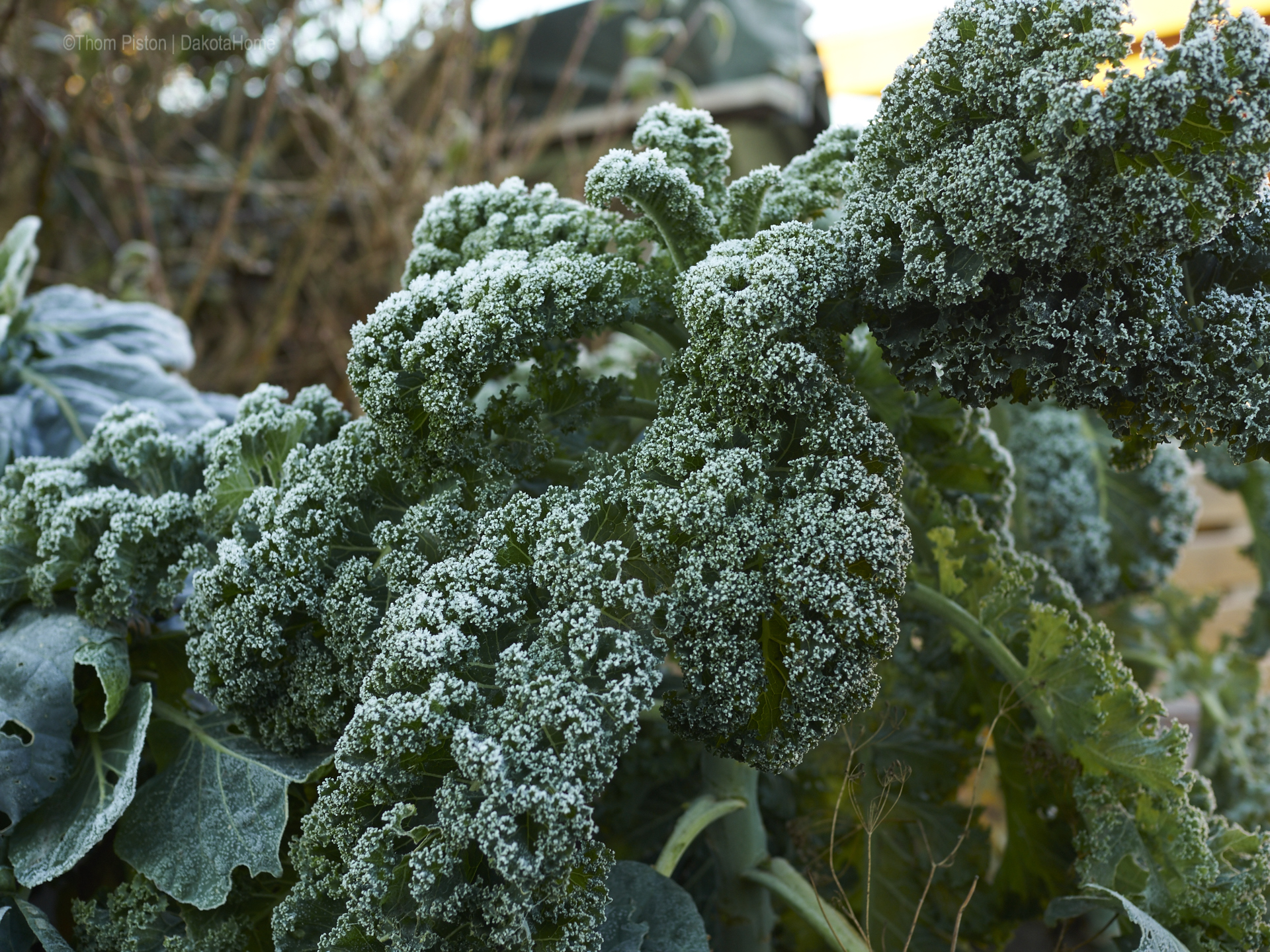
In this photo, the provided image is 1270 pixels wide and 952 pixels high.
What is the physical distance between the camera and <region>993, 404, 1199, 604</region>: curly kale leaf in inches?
56.0

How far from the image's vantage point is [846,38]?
2.72 meters

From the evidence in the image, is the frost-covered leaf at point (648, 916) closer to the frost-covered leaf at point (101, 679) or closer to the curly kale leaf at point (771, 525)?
the curly kale leaf at point (771, 525)

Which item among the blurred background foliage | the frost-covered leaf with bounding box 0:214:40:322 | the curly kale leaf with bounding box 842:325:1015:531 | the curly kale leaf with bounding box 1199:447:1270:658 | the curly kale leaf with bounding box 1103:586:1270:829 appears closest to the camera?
the curly kale leaf with bounding box 842:325:1015:531

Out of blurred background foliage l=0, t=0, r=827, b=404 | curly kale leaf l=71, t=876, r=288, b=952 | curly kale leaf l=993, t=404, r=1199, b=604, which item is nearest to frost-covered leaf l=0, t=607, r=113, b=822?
curly kale leaf l=71, t=876, r=288, b=952

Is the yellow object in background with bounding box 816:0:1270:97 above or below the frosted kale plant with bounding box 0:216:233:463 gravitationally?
above

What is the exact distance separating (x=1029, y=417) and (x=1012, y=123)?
96 cm

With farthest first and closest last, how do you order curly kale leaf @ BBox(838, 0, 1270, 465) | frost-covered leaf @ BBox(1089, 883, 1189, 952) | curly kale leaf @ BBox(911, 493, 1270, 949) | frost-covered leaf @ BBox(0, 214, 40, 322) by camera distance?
frost-covered leaf @ BBox(0, 214, 40, 322)
curly kale leaf @ BBox(911, 493, 1270, 949)
frost-covered leaf @ BBox(1089, 883, 1189, 952)
curly kale leaf @ BBox(838, 0, 1270, 465)

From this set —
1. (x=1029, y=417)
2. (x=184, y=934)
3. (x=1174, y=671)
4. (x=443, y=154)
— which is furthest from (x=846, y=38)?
(x=184, y=934)

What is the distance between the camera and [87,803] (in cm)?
Answer: 88

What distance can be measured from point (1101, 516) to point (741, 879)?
33.3 inches

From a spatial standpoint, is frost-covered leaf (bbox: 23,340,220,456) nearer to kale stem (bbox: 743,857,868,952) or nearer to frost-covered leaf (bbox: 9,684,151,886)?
frost-covered leaf (bbox: 9,684,151,886)

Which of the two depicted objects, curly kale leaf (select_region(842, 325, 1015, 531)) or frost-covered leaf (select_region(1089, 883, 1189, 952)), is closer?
frost-covered leaf (select_region(1089, 883, 1189, 952))

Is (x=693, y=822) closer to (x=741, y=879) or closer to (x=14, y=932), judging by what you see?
(x=741, y=879)

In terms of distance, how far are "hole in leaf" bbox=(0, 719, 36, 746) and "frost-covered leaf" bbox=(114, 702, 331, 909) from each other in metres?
0.11
